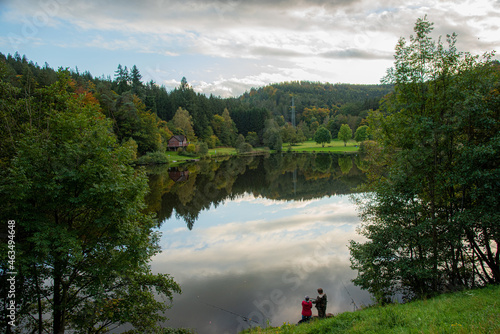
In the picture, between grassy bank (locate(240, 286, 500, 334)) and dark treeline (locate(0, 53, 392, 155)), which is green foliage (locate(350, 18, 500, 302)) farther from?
dark treeline (locate(0, 53, 392, 155))

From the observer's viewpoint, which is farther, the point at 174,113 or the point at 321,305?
the point at 174,113

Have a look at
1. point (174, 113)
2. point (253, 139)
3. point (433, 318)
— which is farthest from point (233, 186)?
point (253, 139)

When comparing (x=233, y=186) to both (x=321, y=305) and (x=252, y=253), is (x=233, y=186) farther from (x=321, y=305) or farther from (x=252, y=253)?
(x=321, y=305)

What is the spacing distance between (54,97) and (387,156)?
14806 millimetres

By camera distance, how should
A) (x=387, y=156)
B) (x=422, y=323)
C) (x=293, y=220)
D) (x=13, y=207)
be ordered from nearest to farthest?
(x=422, y=323) → (x=13, y=207) → (x=387, y=156) → (x=293, y=220)

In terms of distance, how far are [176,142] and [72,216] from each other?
75.8 m

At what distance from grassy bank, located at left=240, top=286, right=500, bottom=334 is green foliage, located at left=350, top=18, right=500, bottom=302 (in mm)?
2025

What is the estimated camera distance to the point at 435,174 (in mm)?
11391

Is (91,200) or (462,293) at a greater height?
(91,200)

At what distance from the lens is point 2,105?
9.67 metres

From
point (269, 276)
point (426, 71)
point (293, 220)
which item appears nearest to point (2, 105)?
point (269, 276)

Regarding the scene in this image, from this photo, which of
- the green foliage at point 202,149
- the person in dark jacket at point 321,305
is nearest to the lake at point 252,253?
the person in dark jacket at point 321,305

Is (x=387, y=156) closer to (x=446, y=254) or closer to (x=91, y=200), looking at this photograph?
(x=446, y=254)

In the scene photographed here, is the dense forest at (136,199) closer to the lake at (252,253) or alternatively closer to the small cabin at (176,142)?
the lake at (252,253)
